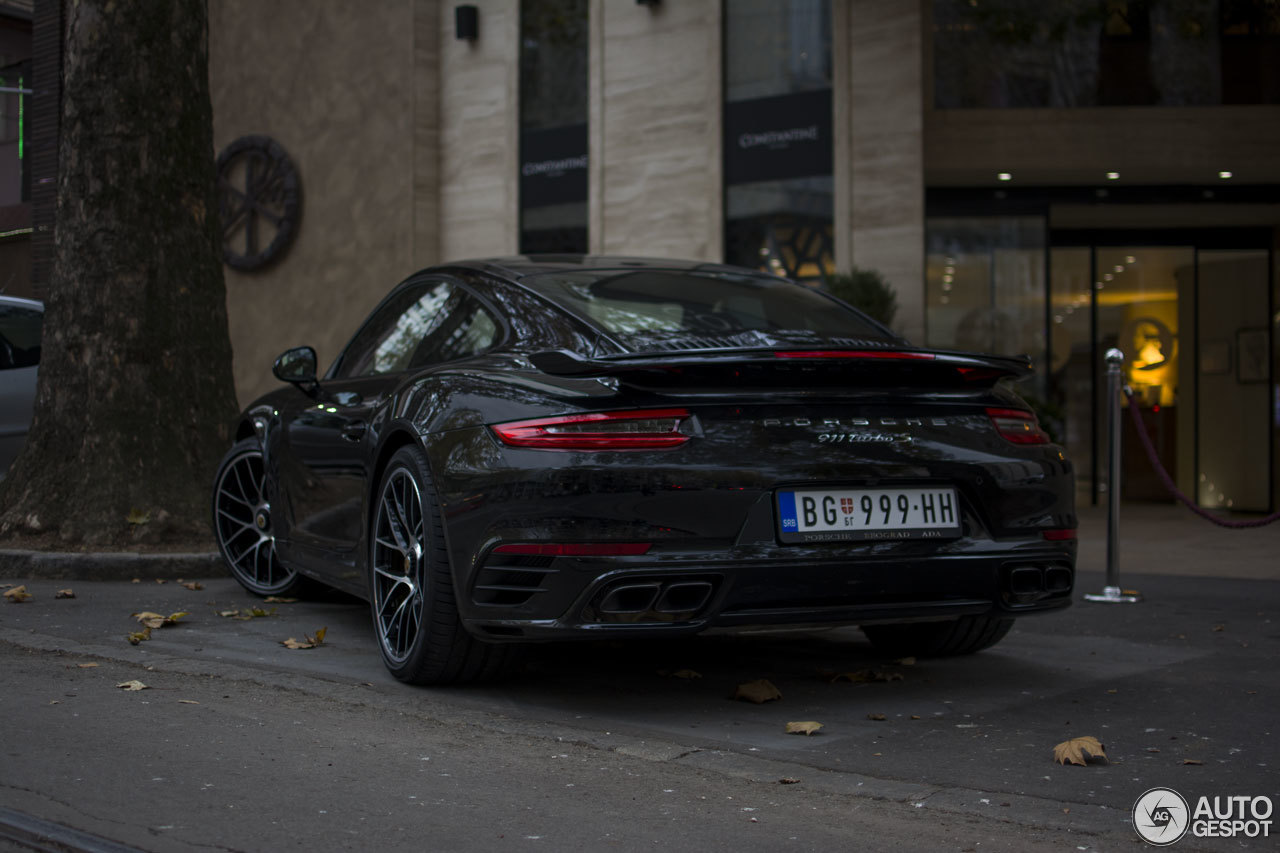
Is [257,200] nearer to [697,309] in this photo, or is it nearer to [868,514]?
[697,309]

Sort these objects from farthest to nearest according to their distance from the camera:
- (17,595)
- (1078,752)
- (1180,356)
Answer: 1. (1180,356)
2. (17,595)
3. (1078,752)

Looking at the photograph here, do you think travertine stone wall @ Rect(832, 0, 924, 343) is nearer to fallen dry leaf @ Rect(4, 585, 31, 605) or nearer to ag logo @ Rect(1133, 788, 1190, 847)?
fallen dry leaf @ Rect(4, 585, 31, 605)

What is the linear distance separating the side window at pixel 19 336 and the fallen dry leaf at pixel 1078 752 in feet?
24.6

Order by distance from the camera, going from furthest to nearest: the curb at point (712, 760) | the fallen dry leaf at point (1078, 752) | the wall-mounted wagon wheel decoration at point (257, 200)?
the wall-mounted wagon wheel decoration at point (257, 200), the fallen dry leaf at point (1078, 752), the curb at point (712, 760)

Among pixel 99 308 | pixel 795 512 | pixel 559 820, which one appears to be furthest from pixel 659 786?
pixel 99 308

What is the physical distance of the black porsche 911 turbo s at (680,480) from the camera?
3.90 m

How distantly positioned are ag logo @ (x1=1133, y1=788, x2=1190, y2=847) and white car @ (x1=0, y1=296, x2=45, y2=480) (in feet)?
24.0

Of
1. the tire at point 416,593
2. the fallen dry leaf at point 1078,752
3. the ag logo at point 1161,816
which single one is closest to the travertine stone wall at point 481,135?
the tire at point 416,593

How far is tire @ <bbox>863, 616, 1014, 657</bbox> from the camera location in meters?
5.06

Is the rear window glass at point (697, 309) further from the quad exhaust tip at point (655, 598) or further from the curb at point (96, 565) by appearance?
the curb at point (96, 565)

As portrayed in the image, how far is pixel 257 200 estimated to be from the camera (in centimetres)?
2066

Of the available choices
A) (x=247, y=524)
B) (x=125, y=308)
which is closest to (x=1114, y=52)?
(x=125, y=308)

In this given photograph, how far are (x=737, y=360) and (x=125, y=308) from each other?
4992 mm

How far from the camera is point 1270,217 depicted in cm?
1559
